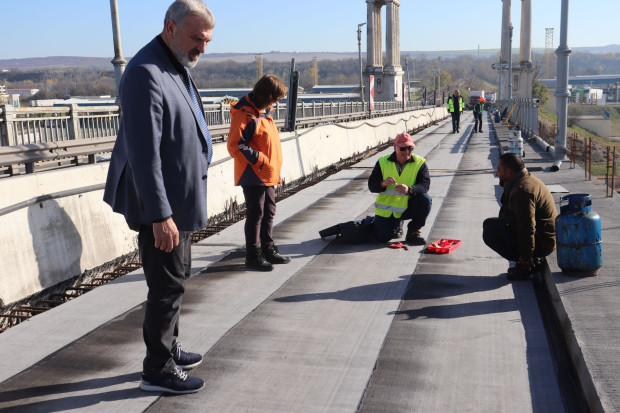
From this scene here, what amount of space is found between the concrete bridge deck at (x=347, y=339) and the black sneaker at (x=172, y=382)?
0.23ft

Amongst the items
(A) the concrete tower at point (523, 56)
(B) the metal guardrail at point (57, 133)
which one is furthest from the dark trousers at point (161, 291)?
(A) the concrete tower at point (523, 56)

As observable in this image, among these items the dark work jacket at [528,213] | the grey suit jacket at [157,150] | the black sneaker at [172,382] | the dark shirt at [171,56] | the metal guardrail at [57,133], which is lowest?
the black sneaker at [172,382]

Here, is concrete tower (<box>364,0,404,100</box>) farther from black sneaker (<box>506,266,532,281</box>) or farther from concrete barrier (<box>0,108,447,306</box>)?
black sneaker (<box>506,266,532,281</box>)

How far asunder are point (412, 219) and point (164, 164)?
5320 mm

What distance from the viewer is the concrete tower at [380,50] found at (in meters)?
92.1

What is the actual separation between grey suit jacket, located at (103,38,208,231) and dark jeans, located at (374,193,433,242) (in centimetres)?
486

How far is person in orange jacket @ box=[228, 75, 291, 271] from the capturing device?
7.32 meters

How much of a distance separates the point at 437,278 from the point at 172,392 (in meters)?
3.56

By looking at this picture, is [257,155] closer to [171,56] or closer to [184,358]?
[184,358]

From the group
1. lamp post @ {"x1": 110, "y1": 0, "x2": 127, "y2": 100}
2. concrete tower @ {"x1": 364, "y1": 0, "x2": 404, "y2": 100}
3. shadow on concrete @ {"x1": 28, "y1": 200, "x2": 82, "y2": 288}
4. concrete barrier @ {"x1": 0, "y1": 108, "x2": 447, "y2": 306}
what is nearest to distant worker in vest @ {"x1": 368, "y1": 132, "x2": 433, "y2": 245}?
concrete barrier @ {"x1": 0, "y1": 108, "x2": 447, "y2": 306}

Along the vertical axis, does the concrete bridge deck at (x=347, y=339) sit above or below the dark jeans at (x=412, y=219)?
below

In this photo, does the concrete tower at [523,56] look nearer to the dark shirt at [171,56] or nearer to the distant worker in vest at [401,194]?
the distant worker in vest at [401,194]

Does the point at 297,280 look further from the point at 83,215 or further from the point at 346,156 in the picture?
the point at 346,156

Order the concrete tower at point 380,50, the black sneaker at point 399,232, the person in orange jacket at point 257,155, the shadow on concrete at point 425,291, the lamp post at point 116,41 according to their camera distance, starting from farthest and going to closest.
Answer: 1. the concrete tower at point 380,50
2. the lamp post at point 116,41
3. the black sneaker at point 399,232
4. the person in orange jacket at point 257,155
5. the shadow on concrete at point 425,291
